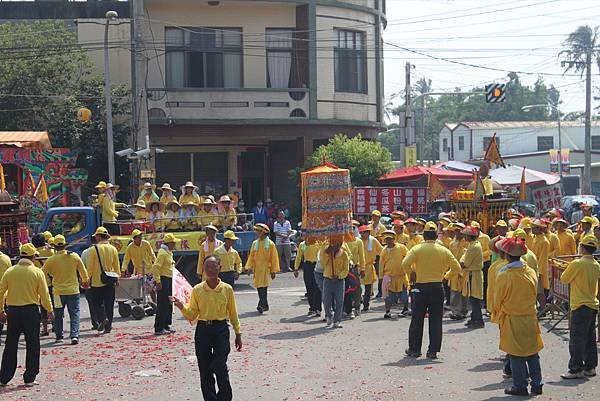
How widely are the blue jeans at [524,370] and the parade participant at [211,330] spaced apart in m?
3.18

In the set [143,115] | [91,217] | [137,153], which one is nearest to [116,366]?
[91,217]

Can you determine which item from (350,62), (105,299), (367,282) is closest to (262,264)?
(367,282)

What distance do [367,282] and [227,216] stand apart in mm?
5191

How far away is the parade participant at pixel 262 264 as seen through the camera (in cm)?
1988

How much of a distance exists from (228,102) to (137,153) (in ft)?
24.2

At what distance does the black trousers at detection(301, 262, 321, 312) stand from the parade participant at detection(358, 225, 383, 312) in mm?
1116

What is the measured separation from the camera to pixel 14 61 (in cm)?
3469

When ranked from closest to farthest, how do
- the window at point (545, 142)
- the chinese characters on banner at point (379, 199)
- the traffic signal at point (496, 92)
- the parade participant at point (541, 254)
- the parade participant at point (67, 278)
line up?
the parade participant at point (67, 278) < the parade participant at point (541, 254) < the chinese characters on banner at point (379, 199) < the traffic signal at point (496, 92) < the window at point (545, 142)

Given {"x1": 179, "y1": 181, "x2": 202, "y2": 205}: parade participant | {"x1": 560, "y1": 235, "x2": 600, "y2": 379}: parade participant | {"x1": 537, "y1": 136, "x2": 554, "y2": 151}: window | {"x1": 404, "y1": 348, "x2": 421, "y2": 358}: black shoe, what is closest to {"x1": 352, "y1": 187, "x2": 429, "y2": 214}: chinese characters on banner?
{"x1": 179, "y1": 181, "x2": 202, "y2": 205}: parade participant

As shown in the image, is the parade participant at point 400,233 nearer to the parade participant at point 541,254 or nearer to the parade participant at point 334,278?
the parade participant at point 334,278

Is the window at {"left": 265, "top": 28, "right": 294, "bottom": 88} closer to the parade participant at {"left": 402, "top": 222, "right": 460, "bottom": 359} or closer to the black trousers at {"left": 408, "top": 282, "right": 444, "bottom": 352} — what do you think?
the parade participant at {"left": 402, "top": 222, "right": 460, "bottom": 359}

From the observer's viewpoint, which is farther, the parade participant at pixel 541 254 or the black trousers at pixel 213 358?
the parade participant at pixel 541 254

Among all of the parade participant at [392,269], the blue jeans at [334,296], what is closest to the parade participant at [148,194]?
the parade participant at [392,269]

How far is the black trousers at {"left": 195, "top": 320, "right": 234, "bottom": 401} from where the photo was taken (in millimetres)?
10805
